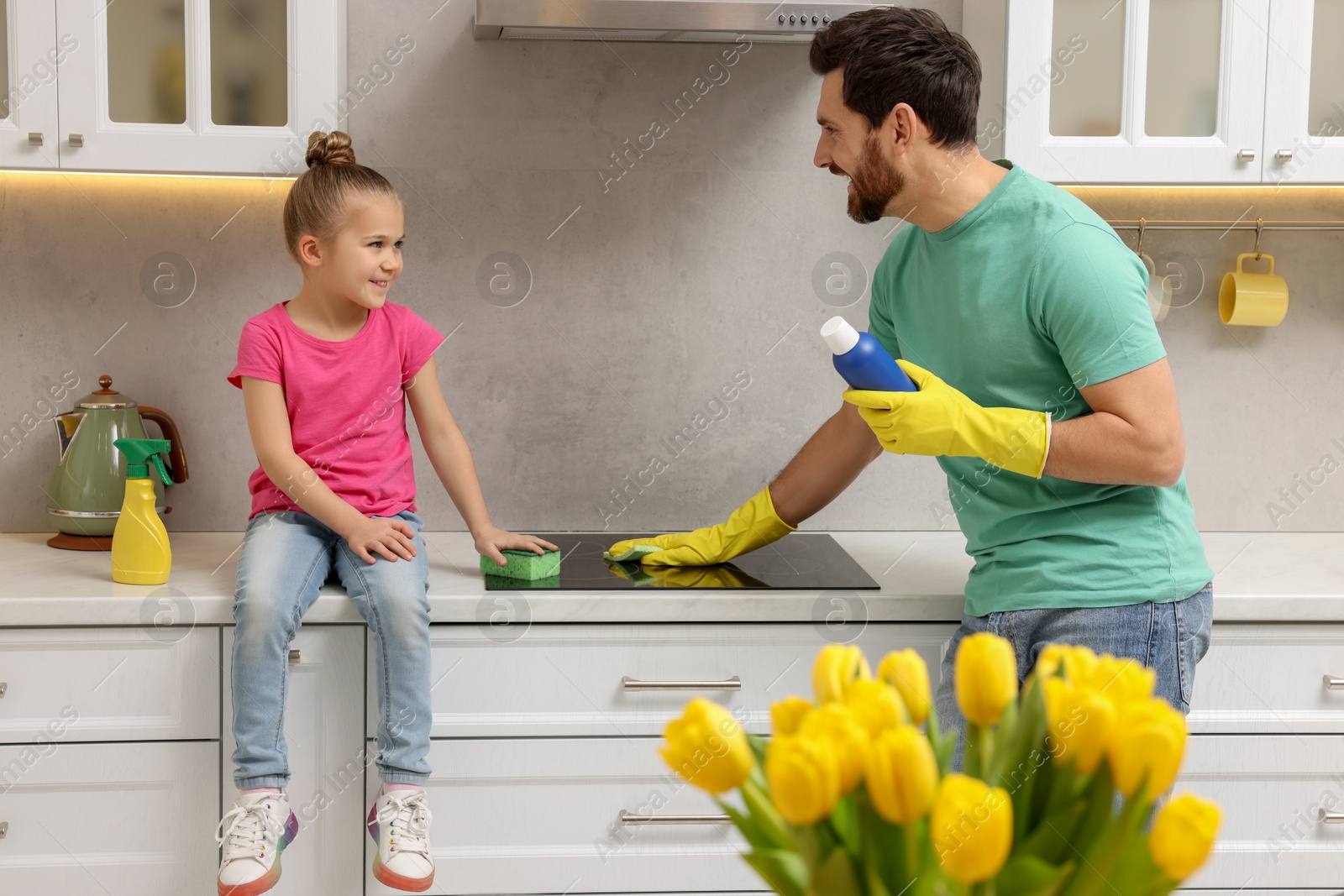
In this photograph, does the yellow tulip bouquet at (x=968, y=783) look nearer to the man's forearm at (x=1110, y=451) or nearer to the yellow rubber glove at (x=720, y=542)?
the man's forearm at (x=1110, y=451)

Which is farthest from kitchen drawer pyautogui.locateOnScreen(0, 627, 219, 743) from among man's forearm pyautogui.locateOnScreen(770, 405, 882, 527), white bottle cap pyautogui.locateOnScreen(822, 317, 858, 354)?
white bottle cap pyautogui.locateOnScreen(822, 317, 858, 354)

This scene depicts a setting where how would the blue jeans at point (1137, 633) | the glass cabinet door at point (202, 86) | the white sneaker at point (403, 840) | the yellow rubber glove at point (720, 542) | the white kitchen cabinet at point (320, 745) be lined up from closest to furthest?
the blue jeans at point (1137, 633)
the white sneaker at point (403, 840)
the white kitchen cabinet at point (320, 745)
the glass cabinet door at point (202, 86)
the yellow rubber glove at point (720, 542)

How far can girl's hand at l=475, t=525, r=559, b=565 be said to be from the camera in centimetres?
162

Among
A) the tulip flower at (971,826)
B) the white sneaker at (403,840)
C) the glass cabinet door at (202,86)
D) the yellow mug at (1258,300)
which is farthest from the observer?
the yellow mug at (1258,300)

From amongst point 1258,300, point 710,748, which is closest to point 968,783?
point 710,748

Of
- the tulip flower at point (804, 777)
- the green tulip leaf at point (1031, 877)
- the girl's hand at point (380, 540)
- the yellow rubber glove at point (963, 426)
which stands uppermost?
the yellow rubber glove at point (963, 426)

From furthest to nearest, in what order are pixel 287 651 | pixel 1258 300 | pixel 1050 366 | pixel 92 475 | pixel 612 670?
1. pixel 1258 300
2. pixel 92 475
3. pixel 612 670
4. pixel 287 651
5. pixel 1050 366

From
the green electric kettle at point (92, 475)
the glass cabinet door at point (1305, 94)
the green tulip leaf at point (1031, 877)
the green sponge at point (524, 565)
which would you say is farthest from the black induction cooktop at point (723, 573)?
the green tulip leaf at point (1031, 877)

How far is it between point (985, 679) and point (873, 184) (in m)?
1.01

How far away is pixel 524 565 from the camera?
1.60 metres

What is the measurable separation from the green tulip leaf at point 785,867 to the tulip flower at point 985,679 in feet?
0.39

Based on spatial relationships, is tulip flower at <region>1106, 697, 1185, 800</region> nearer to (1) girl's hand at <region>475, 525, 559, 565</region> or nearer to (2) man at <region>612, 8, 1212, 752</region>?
(2) man at <region>612, 8, 1212, 752</region>

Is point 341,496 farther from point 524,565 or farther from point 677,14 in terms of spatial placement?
point 677,14

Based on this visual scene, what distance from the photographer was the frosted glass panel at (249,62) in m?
1.66
